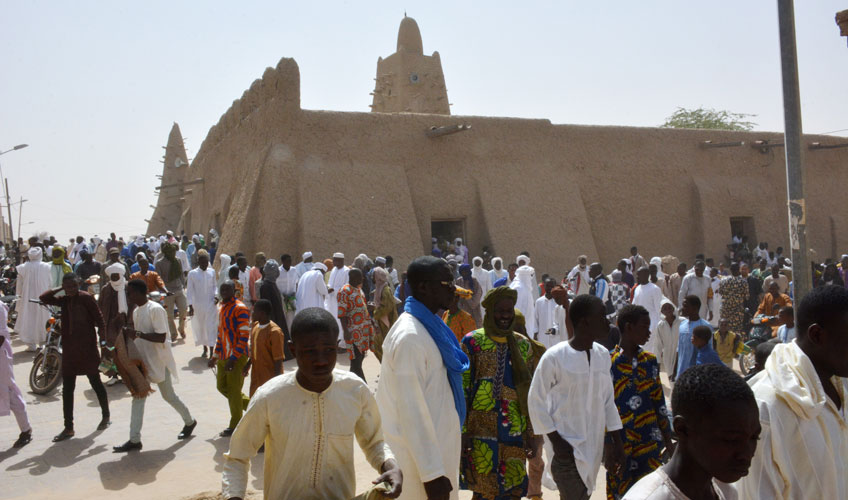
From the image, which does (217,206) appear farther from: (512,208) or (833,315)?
(833,315)

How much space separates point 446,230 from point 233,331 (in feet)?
46.4

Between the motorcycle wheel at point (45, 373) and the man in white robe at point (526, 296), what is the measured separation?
6.16m

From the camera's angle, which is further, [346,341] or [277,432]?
[346,341]

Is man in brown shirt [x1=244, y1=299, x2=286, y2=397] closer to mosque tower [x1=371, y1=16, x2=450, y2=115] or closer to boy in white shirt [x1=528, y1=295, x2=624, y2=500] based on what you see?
boy in white shirt [x1=528, y1=295, x2=624, y2=500]

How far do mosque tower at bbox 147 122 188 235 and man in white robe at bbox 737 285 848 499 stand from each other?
115 feet

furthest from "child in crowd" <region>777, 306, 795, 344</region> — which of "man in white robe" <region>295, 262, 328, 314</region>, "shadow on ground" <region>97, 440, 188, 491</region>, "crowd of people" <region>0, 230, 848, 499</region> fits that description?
"man in white robe" <region>295, 262, 328, 314</region>

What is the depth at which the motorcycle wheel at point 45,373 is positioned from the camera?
916 centimetres

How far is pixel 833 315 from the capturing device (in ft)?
8.38

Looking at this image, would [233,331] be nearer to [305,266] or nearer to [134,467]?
[134,467]

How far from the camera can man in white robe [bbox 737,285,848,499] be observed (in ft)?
7.98

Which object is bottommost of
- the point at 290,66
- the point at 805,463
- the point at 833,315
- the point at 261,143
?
the point at 805,463

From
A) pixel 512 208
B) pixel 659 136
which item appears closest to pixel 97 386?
pixel 512 208

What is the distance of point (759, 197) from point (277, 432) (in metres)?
24.5

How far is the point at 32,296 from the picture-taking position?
1163cm
